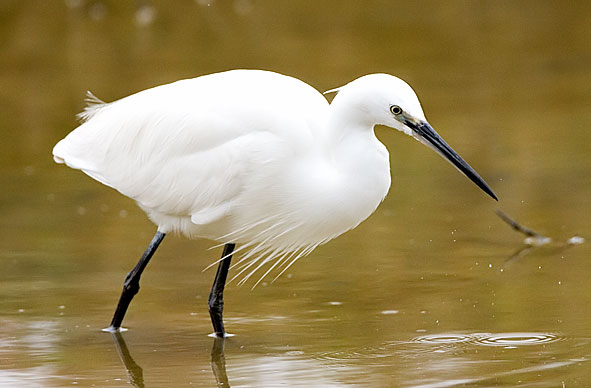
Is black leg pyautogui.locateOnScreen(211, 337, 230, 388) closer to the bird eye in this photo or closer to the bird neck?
the bird neck

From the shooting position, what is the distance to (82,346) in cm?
506

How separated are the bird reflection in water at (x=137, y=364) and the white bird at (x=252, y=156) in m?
0.13

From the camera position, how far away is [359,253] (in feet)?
21.0

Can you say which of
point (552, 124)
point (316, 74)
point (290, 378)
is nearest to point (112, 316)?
point (290, 378)

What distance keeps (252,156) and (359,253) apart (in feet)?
5.70

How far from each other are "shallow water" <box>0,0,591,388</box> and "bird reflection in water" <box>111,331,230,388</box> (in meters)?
0.01

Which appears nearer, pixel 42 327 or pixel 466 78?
pixel 42 327

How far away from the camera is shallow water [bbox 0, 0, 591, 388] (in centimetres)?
472

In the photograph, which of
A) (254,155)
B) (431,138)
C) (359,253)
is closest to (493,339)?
(431,138)

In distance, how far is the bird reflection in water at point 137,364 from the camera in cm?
455

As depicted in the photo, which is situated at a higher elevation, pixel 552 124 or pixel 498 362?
pixel 552 124

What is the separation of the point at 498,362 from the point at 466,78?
6.75 metres

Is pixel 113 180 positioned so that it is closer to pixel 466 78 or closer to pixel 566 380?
pixel 566 380

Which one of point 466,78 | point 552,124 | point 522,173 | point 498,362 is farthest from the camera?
point 466,78
